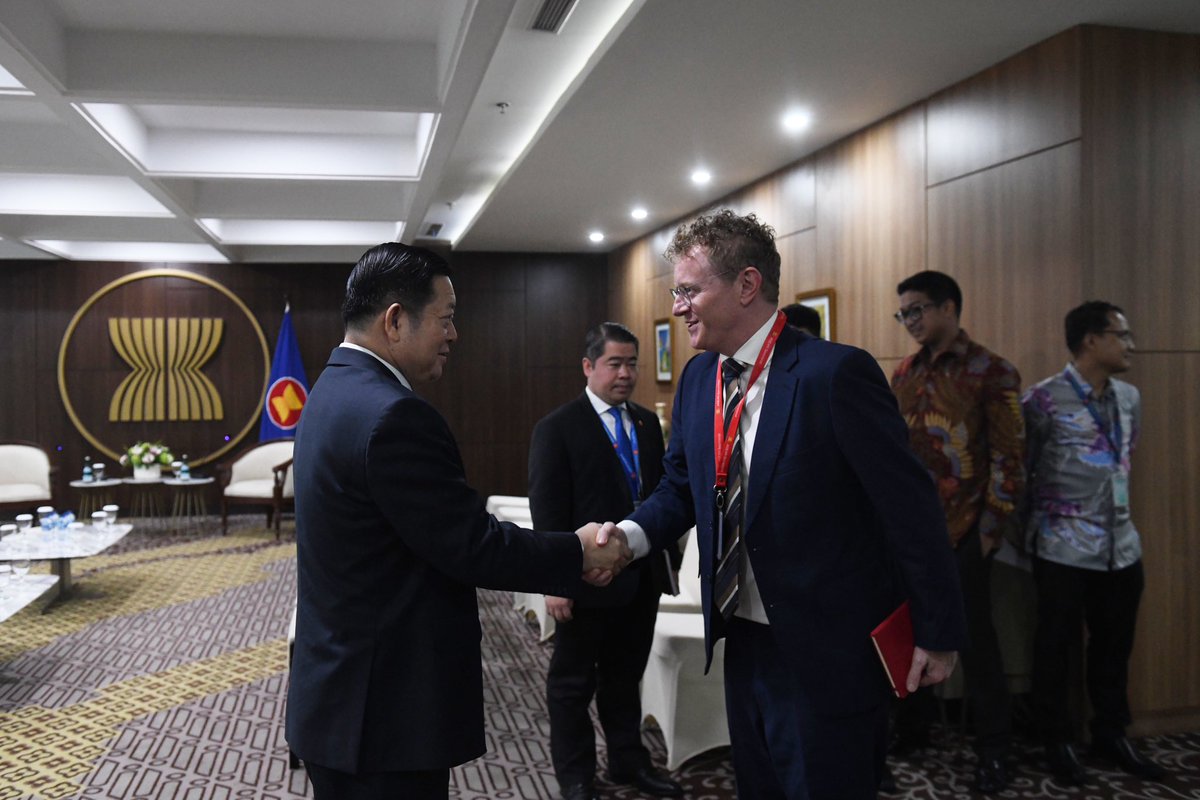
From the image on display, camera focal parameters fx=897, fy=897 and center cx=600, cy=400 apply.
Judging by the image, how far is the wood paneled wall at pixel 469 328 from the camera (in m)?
10.4

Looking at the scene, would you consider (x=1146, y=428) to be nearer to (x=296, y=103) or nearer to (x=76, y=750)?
(x=296, y=103)

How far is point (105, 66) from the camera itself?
439cm

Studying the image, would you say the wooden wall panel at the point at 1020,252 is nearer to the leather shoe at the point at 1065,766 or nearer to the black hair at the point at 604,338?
the leather shoe at the point at 1065,766

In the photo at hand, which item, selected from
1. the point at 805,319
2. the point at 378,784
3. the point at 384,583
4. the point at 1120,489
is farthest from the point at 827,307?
the point at 378,784

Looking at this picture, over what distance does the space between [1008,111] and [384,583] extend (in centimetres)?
374

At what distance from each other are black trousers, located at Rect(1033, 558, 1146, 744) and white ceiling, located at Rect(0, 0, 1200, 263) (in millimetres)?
2260

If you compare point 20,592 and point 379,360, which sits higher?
point 379,360

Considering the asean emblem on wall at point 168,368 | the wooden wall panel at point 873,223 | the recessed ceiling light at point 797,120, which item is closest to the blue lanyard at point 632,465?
the wooden wall panel at point 873,223

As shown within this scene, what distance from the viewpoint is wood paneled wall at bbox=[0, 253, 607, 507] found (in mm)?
10445

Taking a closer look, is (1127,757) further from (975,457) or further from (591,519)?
(591,519)

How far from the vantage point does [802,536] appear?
6.00ft

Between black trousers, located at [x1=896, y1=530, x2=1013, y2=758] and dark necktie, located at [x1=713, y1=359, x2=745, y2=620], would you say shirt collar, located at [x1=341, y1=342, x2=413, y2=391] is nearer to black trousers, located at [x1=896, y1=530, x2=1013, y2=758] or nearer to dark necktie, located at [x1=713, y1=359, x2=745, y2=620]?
dark necktie, located at [x1=713, y1=359, x2=745, y2=620]

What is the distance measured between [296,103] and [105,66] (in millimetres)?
892

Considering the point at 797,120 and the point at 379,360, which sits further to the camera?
the point at 797,120
